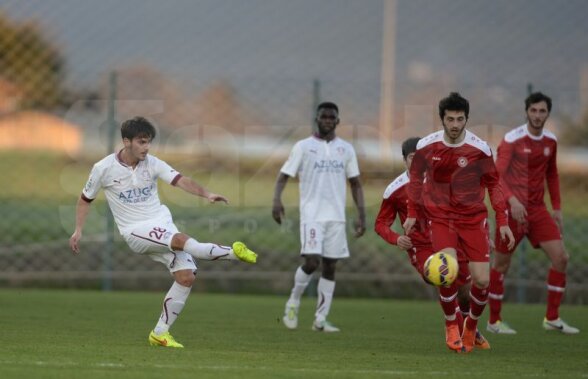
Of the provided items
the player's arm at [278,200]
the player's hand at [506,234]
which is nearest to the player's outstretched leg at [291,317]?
the player's arm at [278,200]

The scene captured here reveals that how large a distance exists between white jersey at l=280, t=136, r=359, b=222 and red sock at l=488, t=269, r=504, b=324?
1.81 meters

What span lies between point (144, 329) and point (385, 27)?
1066 cm

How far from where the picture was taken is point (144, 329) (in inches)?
422

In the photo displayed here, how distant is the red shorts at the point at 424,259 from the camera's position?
949cm

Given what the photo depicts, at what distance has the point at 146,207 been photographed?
9445mm

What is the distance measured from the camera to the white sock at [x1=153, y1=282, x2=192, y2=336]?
9125 millimetres

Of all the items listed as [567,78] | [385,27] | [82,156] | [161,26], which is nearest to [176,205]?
[82,156]

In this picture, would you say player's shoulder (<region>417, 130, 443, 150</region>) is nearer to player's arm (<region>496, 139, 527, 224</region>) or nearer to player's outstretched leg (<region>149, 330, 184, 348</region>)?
player's arm (<region>496, 139, 527, 224</region>)

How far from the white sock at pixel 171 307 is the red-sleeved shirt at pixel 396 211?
1.91m

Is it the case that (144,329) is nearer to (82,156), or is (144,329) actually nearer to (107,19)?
(82,156)

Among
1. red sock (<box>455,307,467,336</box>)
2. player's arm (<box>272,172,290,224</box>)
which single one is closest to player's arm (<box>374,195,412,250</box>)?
red sock (<box>455,307,467,336</box>)

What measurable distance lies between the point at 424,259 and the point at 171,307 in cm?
239

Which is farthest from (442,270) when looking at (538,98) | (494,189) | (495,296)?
(538,98)

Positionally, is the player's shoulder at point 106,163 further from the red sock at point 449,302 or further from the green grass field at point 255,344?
the red sock at point 449,302
